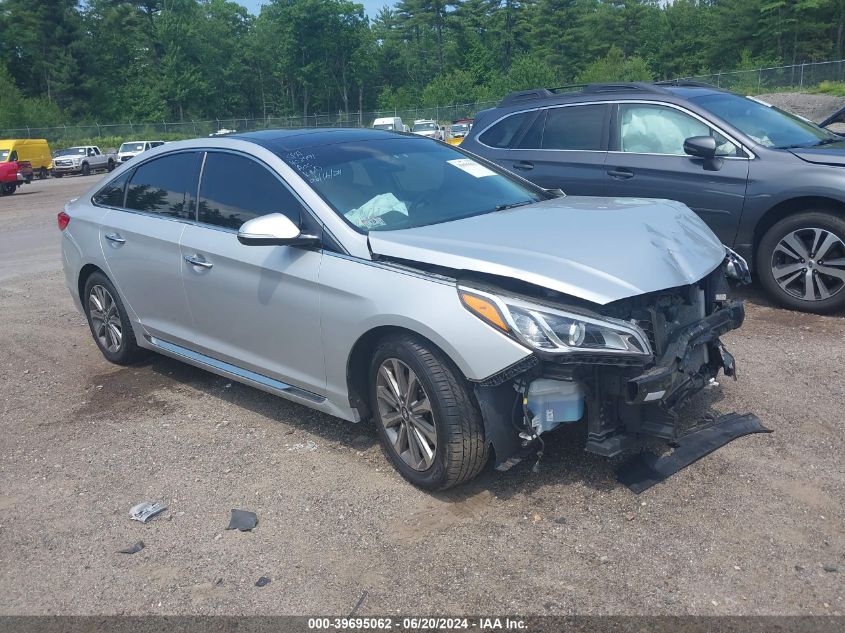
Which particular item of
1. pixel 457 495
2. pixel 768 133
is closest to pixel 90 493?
pixel 457 495

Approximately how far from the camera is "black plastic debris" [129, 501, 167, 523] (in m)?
3.85

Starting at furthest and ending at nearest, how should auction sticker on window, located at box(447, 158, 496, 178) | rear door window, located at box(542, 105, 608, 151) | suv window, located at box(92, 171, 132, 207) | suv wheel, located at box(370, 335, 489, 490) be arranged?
rear door window, located at box(542, 105, 608, 151), suv window, located at box(92, 171, 132, 207), auction sticker on window, located at box(447, 158, 496, 178), suv wheel, located at box(370, 335, 489, 490)

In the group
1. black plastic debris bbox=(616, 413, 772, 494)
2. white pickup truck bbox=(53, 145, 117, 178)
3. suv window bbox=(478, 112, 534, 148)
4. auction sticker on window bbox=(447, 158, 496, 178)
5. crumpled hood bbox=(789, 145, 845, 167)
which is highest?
suv window bbox=(478, 112, 534, 148)

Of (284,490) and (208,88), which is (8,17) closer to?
(208,88)

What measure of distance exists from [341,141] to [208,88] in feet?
281

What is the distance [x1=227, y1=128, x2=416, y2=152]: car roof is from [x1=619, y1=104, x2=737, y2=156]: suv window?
266cm

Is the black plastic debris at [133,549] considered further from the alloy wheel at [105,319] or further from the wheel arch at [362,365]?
the alloy wheel at [105,319]

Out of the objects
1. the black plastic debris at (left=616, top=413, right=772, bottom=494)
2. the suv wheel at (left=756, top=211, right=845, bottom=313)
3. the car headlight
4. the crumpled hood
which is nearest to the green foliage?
the crumpled hood

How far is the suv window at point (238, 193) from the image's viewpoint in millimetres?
4438

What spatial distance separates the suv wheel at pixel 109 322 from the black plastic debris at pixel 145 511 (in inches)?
85.2

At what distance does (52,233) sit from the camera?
1520 cm

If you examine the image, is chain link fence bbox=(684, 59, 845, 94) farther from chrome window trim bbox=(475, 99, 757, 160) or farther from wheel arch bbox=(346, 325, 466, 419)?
wheel arch bbox=(346, 325, 466, 419)

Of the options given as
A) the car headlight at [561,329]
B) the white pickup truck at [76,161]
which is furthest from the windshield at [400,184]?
the white pickup truck at [76,161]

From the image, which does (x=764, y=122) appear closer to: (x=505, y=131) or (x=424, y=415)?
(x=505, y=131)
